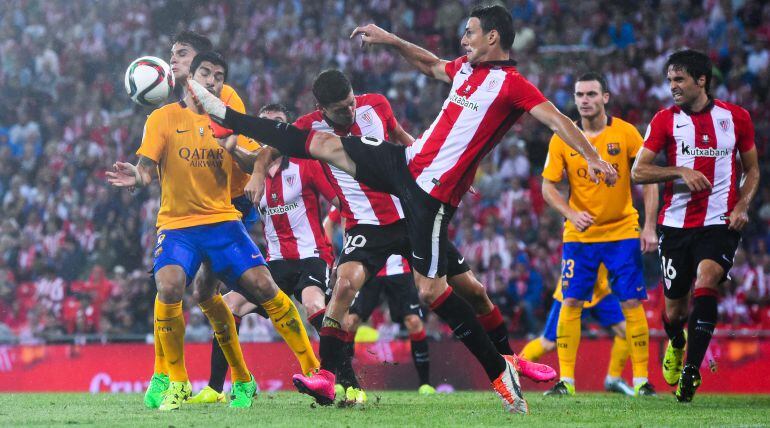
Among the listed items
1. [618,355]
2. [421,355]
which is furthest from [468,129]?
[421,355]

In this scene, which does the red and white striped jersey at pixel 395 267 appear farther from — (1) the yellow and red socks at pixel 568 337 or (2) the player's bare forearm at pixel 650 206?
(2) the player's bare forearm at pixel 650 206

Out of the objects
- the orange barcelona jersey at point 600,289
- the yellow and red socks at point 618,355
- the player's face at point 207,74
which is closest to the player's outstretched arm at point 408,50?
the player's face at point 207,74

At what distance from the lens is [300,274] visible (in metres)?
9.25

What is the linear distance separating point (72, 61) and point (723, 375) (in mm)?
14929

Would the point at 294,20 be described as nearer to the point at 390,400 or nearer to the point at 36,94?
the point at 36,94

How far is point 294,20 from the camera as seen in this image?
21.1 metres

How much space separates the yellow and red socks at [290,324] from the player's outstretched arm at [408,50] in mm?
1931

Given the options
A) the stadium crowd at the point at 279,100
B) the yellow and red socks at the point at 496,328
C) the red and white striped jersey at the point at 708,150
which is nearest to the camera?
the yellow and red socks at the point at 496,328

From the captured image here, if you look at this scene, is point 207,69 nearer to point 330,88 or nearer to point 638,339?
point 330,88

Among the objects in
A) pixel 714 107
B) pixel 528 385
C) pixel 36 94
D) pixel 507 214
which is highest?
pixel 36 94

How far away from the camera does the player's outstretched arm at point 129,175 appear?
23.4ft

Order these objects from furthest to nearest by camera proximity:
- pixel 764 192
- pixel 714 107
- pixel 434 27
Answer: pixel 434 27 < pixel 764 192 < pixel 714 107

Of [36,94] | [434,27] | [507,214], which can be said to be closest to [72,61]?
[36,94]

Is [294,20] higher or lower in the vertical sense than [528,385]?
higher
